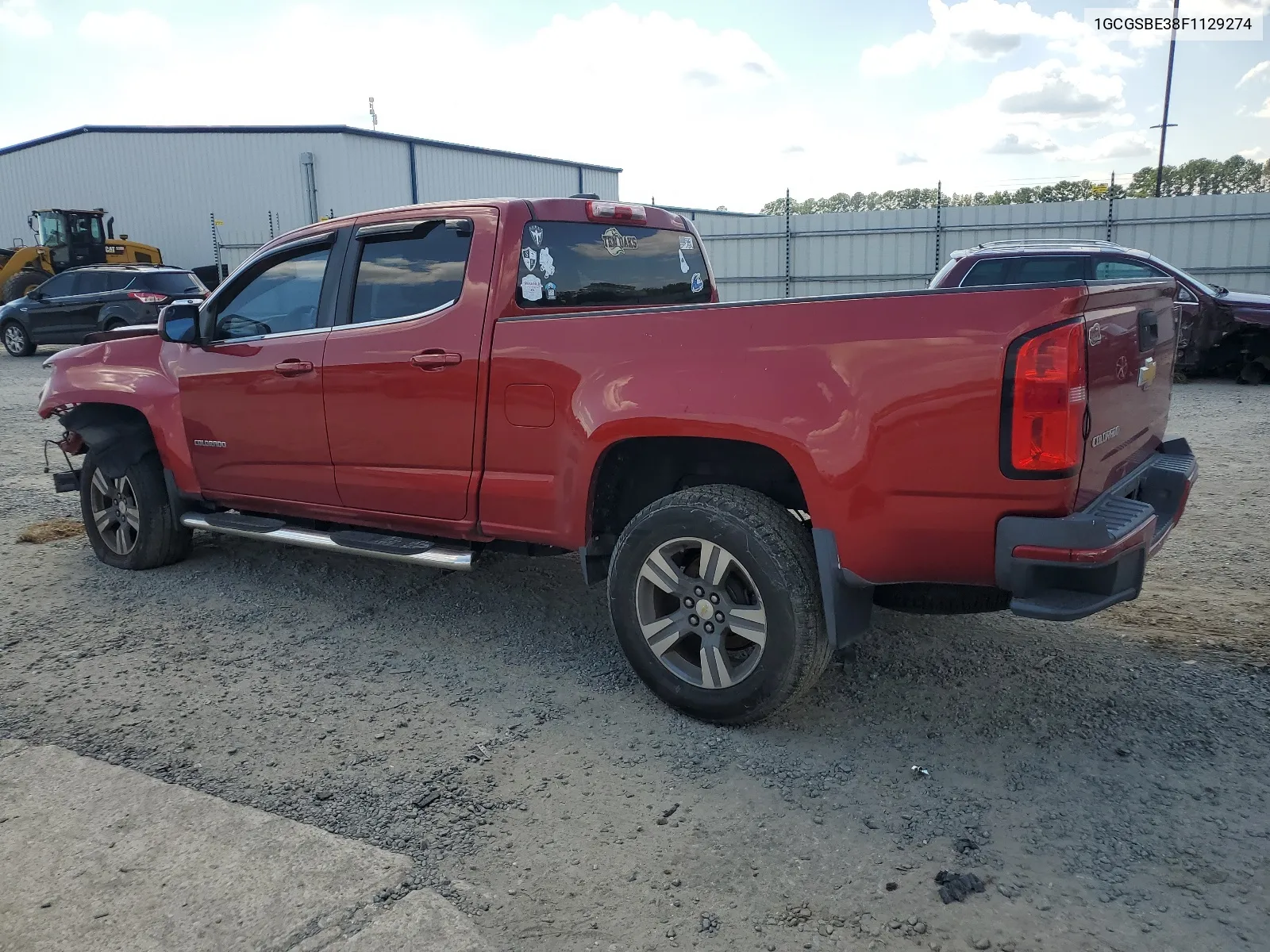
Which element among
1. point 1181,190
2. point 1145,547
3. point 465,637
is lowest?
point 465,637

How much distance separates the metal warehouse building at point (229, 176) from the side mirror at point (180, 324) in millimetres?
27818

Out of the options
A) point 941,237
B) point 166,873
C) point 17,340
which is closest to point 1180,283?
point 941,237

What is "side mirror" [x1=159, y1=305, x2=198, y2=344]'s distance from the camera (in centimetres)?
505

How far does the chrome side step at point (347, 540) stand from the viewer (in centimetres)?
414

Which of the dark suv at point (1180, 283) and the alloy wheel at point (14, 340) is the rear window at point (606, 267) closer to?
the dark suv at point (1180, 283)

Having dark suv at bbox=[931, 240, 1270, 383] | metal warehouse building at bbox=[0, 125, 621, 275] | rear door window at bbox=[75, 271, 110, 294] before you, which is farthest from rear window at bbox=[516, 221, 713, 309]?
metal warehouse building at bbox=[0, 125, 621, 275]

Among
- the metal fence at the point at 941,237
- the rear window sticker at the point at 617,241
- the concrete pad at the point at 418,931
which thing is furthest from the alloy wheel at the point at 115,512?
the metal fence at the point at 941,237

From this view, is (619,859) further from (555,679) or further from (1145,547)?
(1145,547)

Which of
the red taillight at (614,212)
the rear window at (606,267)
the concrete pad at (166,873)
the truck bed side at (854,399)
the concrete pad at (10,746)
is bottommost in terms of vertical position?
the concrete pad at (10,746)

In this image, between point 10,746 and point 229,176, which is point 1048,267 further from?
point 229,176

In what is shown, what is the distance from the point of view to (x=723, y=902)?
2.51 metres

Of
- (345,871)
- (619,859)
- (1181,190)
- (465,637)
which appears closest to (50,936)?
(345,871)

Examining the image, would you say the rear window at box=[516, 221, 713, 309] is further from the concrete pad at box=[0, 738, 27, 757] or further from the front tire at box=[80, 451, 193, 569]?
the front tire at box=[80, 451, 193, 569]

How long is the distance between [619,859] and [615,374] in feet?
5.42
